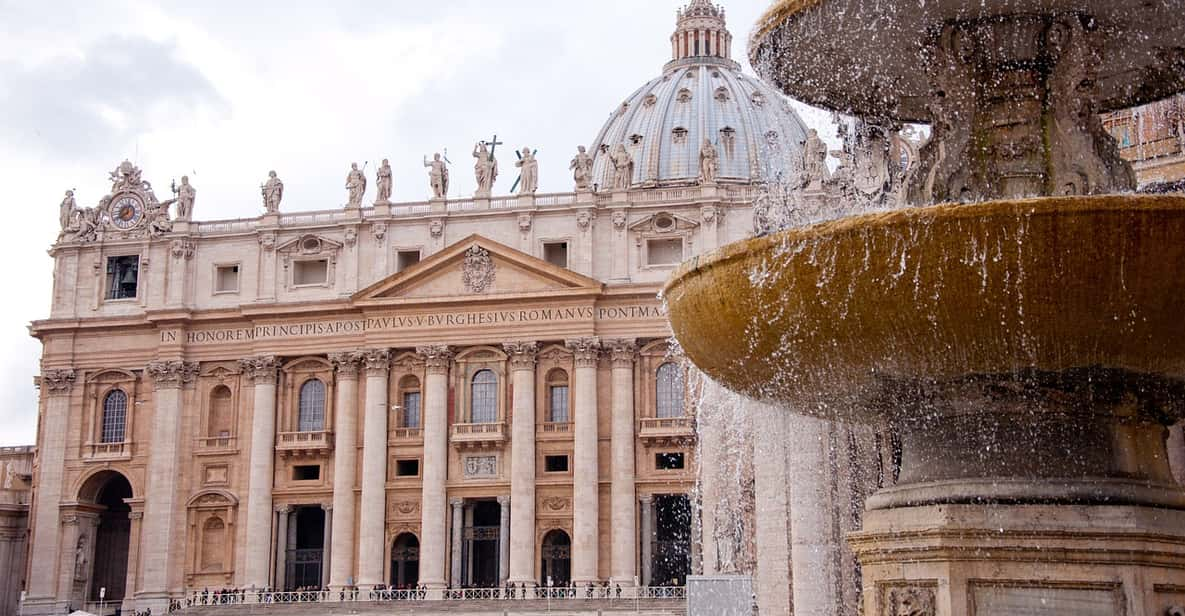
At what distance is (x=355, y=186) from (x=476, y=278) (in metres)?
6.36

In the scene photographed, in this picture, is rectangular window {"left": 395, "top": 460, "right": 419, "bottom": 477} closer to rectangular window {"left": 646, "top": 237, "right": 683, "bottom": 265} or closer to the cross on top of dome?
rectangular window {"left": 646, "top": 237, "right": 683, "bottom": 265}

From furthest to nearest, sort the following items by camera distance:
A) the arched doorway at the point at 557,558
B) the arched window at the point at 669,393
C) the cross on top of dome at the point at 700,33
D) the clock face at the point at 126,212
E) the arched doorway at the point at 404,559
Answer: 1. the cross on top of dome at the point at 700,33
2. the clock face at the point at 126,212
3. the arched doorway at the point at 404,559
4. the arched doorway at the point at 557,558
5. the arched window at the point at 669,393

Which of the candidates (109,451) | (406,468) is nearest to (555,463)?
(406,468)

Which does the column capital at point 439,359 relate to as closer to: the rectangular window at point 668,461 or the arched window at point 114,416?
the rectangular window at point 668,461

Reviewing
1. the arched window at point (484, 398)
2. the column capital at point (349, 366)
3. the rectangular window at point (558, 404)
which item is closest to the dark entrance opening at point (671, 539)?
the rectangular window at point (558, 404)

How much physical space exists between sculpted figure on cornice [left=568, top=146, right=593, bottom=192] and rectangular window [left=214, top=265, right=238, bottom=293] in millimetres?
13002

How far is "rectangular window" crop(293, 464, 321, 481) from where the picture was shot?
52766 millimetres

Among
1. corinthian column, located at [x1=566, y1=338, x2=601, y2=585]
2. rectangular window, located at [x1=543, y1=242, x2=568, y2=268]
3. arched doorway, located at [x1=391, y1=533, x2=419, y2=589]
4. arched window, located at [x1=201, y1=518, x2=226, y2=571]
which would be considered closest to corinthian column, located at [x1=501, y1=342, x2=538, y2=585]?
corinthian column, located at [x1=566, y1=338, x2=601, y2=585]

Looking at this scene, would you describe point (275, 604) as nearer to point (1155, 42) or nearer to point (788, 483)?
point (788, 483)

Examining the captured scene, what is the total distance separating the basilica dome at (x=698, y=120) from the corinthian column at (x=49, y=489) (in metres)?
33.5

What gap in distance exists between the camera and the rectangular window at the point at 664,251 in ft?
167

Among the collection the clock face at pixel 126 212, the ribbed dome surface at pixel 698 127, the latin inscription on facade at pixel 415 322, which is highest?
the ribbed dome surface at pixel 698 127

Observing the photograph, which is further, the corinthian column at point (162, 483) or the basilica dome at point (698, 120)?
the basilica dome at point (698, 120)

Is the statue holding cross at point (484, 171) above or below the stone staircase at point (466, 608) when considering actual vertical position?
above
